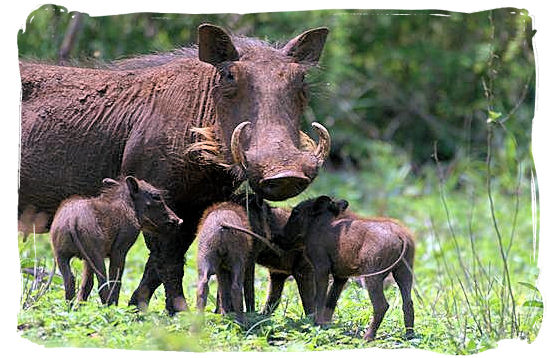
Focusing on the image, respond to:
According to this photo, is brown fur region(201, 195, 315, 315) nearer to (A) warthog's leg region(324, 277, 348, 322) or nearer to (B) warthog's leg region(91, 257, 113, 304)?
(A) warthog's leg region(324, 277, 348, 322)

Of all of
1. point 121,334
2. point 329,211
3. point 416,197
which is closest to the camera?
point 121,334

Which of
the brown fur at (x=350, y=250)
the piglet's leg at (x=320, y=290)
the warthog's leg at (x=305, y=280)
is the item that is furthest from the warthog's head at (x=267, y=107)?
the warthog's leg at (x=305, y=280)

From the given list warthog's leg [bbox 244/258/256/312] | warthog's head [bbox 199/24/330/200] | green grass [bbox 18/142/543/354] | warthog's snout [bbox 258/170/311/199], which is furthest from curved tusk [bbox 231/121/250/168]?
green grass [bbox 18/142/543/354]

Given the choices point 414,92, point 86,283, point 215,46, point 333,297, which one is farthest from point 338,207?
point 414,92

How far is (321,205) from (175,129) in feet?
2.33

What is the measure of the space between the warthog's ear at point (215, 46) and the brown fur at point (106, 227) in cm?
61

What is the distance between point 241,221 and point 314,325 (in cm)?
51

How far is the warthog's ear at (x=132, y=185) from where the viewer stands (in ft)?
16.1

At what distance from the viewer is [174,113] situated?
5207 mm

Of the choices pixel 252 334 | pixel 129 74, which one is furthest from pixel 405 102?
pixel 252 334

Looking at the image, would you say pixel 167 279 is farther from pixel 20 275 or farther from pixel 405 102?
pixel 405 102

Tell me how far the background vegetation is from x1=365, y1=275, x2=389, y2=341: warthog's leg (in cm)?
6

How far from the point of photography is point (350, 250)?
4898mm

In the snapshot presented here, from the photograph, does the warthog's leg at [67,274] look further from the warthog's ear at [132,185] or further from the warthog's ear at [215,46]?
the warthog's ear at [215,46]
